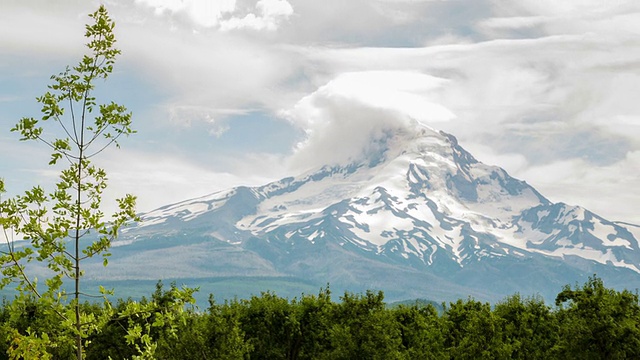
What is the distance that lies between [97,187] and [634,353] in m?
48.9

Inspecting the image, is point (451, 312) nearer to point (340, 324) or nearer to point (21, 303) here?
point (340, 324)

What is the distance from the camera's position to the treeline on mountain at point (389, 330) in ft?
185

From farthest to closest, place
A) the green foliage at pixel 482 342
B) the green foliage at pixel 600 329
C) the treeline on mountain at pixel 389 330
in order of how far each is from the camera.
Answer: the green foliage at pixel 482 342 → the treeline on mountain at pixel 389 330 → the green foliage at pixel 600 329

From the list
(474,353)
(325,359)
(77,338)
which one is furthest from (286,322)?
(77,338)

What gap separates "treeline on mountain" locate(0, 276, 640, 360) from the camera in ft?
185

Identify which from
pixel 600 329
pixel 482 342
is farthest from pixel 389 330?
pixel 600 329

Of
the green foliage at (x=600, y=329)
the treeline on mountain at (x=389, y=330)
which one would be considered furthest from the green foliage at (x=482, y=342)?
the green foliage at (x=600, y=329)

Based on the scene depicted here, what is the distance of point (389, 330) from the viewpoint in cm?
7538

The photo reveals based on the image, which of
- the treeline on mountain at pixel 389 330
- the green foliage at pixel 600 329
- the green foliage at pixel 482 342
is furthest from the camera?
the green foliage at pixel 482 342

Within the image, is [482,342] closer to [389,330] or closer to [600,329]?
[600,329]

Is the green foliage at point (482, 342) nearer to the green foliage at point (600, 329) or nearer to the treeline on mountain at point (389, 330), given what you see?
the treeline on mountain at point (389, 330)

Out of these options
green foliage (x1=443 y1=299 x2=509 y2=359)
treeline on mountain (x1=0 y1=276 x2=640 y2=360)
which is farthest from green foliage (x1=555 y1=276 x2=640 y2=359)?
green foliage (x1=443 y1=299 x2=509 y2=359)

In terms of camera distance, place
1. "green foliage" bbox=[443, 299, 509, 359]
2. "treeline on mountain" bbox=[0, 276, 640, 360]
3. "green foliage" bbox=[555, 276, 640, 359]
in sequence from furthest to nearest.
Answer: "green foliage" bbox=[443, 299, 509, 359], "treeline on mountain" bbox=[0, 276, 640, 360], "green foliage" bbox=[555, 276, 640, 359]

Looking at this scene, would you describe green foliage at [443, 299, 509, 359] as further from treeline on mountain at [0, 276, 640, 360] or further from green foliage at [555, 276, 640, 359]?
green foliage at [555, 276, 640, 359]
